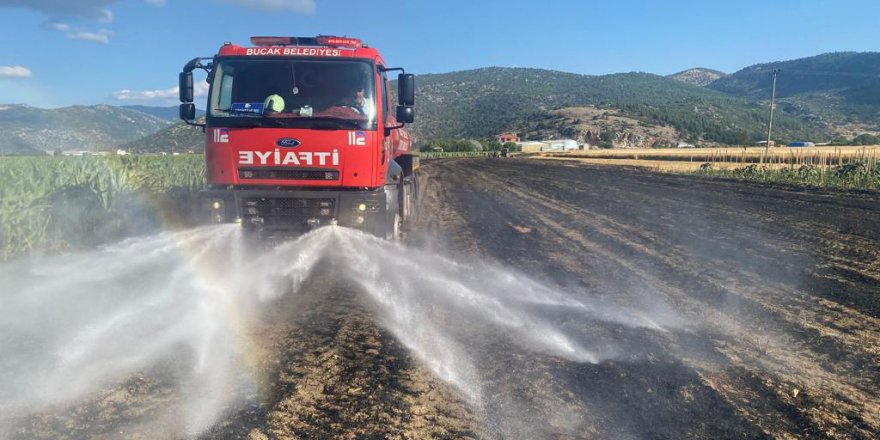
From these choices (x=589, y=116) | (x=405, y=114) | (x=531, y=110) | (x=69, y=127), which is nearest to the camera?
(x=405, y=114)

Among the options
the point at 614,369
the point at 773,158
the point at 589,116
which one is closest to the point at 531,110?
the point at 589,116

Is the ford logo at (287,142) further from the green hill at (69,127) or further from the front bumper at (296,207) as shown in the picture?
the green hill at (69,127)

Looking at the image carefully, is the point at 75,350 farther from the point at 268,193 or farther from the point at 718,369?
the point at 718,369

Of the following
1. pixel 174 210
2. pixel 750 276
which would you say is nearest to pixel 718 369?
pixel 750 276

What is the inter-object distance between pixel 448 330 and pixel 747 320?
112 inches

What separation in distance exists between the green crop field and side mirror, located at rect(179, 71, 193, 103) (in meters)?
3.16

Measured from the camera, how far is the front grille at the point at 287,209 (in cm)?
778

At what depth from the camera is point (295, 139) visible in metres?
7.61

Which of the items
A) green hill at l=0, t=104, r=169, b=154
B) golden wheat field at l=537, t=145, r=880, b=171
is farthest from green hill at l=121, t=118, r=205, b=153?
golden wheat field at l=537, t=145, r=880, b=171

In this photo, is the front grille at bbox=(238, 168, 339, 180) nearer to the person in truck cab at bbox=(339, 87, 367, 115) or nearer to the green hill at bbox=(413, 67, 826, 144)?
the person in truck cab at bbox=(339, 87, 367, 115)

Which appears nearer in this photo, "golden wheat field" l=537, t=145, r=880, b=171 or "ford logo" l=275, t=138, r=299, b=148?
"ford logo" l=275, t=138, r=299, b=148

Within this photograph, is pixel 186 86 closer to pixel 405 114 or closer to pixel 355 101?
pixel 355 101

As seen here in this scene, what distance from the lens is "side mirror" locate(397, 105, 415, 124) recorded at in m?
8.45

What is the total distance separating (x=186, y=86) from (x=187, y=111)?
0.35 m
